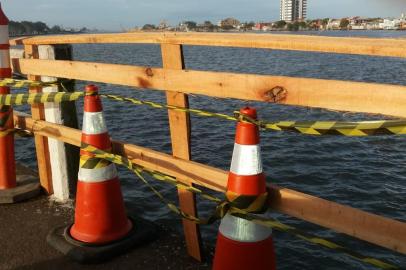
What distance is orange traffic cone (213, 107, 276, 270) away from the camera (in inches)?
104

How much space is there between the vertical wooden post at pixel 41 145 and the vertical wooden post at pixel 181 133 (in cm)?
201

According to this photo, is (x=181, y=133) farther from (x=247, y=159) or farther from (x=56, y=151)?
(x=56, y=151)

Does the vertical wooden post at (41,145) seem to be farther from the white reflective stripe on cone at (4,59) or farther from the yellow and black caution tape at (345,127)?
the yellow and black caution tape at (345,127)

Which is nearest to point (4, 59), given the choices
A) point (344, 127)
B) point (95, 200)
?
point (95, 200)

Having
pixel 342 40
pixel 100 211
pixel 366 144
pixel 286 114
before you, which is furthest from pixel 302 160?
pixel 342 40

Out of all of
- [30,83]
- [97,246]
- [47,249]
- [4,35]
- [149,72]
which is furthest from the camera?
[4,35]

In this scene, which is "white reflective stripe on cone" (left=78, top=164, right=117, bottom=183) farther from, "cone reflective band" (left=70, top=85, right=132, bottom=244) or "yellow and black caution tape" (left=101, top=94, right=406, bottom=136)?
"yellow and black caution tape" (left=101, top=94, right=406, bottom=136)

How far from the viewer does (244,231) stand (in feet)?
8.83

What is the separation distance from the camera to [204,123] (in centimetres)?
1644

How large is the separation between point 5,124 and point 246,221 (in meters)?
3.37

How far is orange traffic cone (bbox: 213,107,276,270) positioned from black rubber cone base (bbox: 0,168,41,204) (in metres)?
3.06

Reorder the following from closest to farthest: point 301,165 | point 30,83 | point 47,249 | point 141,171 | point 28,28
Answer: point 141,171 < point 47,249 < point 30,83 < point 301,165 < point 28,28

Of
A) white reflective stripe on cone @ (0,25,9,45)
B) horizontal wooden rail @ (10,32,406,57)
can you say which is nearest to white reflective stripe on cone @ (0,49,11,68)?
white reflective stripe on cone @ (0,25,9,45)

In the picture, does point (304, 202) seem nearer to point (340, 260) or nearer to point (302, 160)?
point (340, 260)
